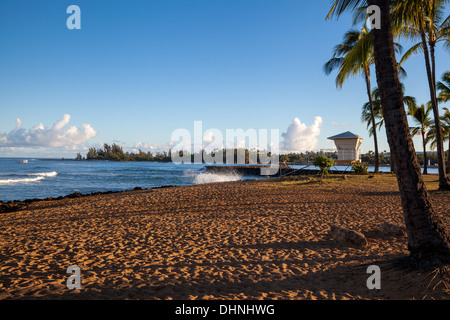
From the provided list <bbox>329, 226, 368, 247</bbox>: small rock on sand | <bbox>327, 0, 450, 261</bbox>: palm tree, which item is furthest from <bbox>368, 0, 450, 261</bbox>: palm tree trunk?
<bbox>329, 226, 368, 247</bbox>: small rock on sand

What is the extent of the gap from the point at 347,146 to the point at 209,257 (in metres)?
22.3

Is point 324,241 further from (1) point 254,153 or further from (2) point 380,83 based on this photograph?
(1) point 254,153

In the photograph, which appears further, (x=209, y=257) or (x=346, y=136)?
(x=346, y=136)

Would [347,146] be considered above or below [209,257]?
above

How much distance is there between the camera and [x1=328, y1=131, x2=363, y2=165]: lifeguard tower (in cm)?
2347

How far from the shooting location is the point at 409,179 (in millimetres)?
3898

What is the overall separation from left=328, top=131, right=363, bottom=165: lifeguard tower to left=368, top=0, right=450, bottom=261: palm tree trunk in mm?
21120

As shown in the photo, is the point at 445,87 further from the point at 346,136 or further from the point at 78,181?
the point at 78,181

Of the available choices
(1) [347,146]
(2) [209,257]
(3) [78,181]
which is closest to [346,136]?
(1) [347,146]

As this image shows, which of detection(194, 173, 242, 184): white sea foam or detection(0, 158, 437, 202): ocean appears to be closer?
detection(0, 158, 437, 202): ocean

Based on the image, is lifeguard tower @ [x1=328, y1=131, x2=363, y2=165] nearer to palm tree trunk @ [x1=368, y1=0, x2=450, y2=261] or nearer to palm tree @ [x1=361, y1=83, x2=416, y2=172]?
palm tree @ [x1=361, y1=83, x2=416, y2=172]

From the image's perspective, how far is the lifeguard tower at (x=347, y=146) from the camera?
23469 millimetres
